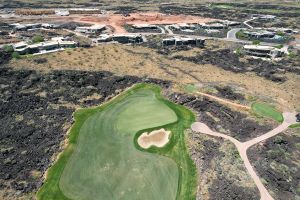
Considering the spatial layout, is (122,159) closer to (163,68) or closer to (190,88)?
(190,88)

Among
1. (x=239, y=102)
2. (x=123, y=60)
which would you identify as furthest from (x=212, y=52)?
(x=239, y=102)

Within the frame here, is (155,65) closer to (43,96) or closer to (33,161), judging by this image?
(43,96)

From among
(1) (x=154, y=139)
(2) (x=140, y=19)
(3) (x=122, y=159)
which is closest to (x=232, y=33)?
(2) (x=140, y=19)

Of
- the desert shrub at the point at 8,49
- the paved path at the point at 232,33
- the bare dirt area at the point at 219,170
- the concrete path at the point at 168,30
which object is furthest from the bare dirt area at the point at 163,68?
the paved path at the point at 232,33

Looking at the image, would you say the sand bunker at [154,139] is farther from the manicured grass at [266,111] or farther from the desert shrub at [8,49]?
the desert shrub at [8,49]

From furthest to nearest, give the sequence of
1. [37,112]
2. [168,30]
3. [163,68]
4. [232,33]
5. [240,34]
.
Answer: [168,30]
[232,33]
[240,34]
[163,68]
[37,112]

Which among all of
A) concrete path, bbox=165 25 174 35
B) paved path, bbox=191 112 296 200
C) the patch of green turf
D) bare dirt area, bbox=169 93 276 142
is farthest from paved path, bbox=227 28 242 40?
paved path, bbox=191 112 296 200

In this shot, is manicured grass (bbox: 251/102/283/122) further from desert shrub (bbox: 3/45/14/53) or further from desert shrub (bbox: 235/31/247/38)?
desert shrub (bbox: 3/45/14/53)
